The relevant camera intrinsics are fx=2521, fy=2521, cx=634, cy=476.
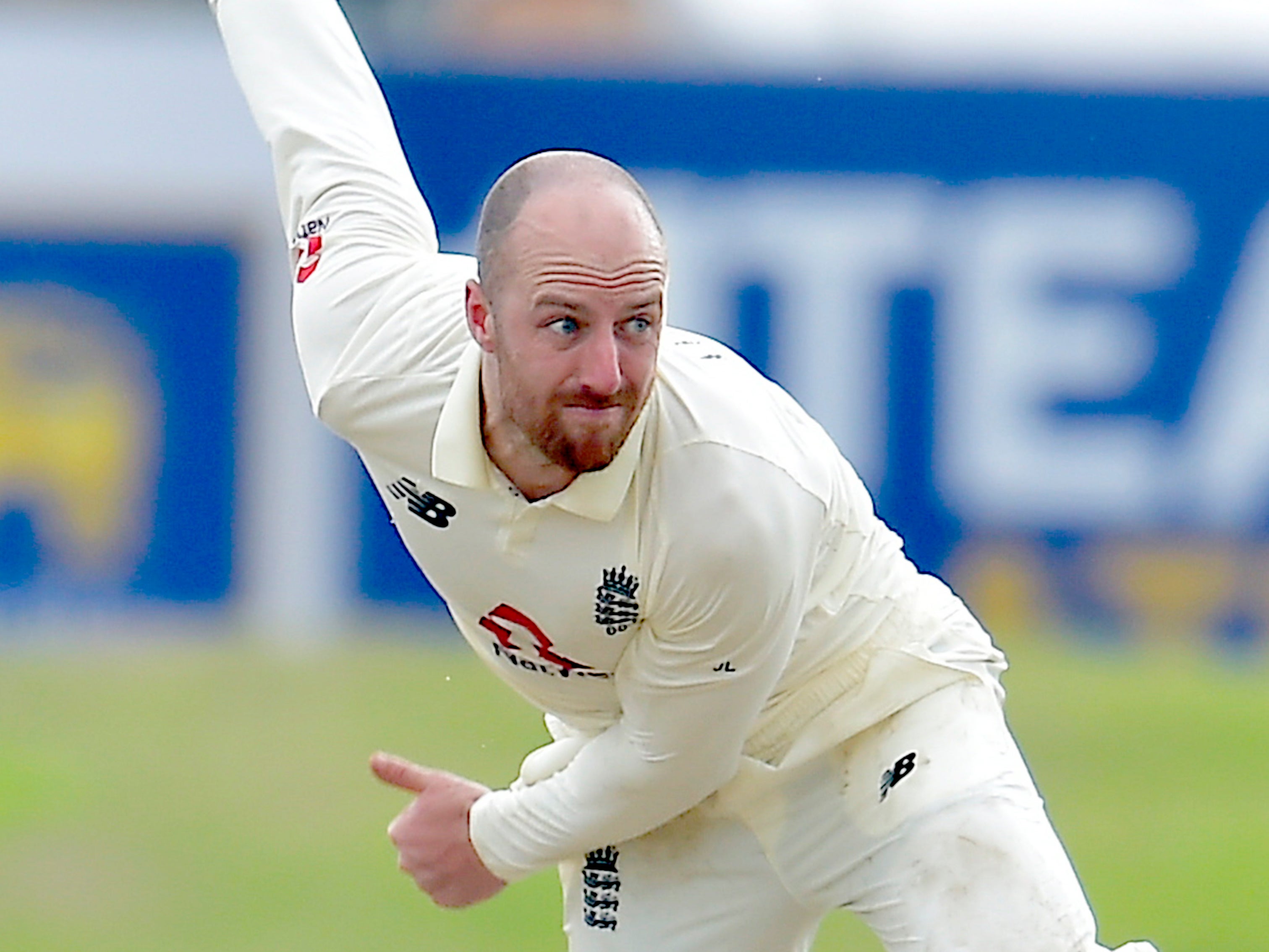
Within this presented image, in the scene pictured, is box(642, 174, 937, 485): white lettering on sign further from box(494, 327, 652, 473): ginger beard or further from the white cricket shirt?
box(494, 327, 652, 473): ginger beard

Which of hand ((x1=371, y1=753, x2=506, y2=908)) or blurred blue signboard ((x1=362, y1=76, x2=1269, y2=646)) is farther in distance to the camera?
blurred blue signboard ((x1=362, y1=76, x2=1269, y2=646))

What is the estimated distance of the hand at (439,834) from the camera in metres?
4.62

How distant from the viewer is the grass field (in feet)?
26.9

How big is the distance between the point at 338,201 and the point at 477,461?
0.74 m

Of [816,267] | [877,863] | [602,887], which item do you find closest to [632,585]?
[877,863]

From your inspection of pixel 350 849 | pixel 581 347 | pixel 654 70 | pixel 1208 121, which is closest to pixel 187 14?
pixel 654 70

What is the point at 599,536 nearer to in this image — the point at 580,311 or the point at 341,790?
the point at 580,311

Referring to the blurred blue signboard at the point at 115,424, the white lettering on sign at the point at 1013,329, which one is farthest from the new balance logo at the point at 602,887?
the blurred blue signboard at the point at 115,424

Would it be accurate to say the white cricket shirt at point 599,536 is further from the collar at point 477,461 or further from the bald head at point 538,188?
the bald head at point 538,188

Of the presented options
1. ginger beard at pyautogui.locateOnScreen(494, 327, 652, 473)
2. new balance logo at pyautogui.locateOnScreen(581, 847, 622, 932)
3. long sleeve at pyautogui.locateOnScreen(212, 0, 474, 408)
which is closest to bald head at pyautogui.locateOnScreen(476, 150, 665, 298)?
ginger beard at pyautogui.locateOnScreen(494, 327, 652, 473)

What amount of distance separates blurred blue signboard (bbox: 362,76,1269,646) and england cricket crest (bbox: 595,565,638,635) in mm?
8775

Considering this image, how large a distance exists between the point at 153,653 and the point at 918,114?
4.85 meters

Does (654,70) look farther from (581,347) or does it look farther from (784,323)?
(581,347)

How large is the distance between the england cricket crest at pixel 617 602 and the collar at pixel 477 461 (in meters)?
0.11
